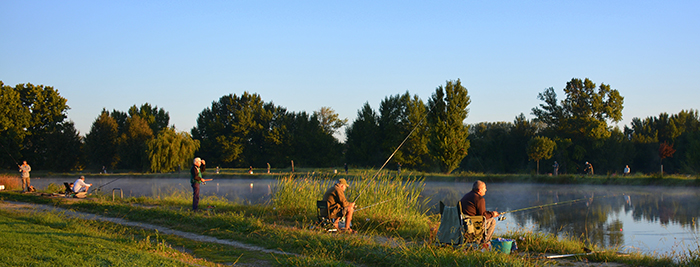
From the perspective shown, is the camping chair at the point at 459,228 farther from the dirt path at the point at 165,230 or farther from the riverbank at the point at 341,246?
the dirt path at the point at 165,230

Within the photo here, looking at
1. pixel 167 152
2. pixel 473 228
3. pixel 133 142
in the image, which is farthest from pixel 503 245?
pixel 133 142

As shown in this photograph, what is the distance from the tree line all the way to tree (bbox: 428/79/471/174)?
81mm

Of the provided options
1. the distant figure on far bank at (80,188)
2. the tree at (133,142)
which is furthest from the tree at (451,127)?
the tree at (133,142)

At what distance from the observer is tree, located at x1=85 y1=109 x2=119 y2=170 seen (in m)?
58.5

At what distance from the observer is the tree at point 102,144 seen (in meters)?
58.5

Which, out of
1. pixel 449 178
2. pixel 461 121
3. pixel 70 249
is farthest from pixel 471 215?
pixel 461 121

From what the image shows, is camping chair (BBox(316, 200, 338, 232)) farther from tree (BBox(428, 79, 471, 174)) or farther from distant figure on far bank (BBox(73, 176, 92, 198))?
tree (BBox(428, 79, 471, 174))

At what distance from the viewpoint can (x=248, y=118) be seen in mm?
65250

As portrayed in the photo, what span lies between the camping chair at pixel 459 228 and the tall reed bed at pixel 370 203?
2.45 m

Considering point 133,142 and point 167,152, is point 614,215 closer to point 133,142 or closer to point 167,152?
point 167,152

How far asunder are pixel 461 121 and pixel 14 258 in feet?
117

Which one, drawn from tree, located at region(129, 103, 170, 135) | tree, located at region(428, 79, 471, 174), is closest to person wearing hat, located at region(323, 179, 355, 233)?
tree, located at region(428, 79, 471, 174)

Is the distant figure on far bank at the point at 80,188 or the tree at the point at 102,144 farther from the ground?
the tree at the point at 102,144

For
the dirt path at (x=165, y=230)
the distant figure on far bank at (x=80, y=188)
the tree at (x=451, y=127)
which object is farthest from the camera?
the tree at (x=451, y=127)
